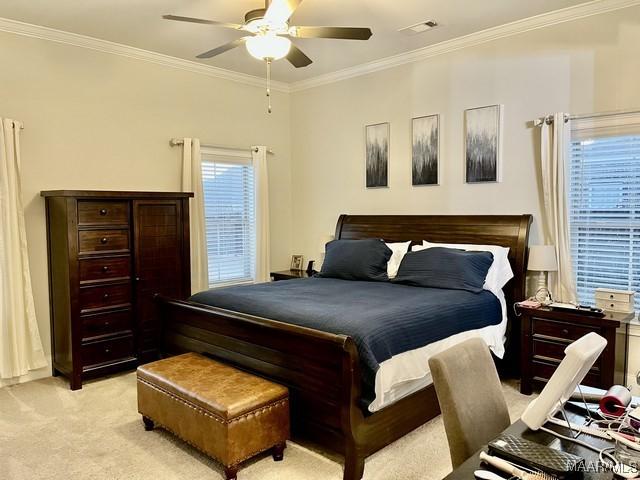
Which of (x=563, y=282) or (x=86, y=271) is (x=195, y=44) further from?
(x=563, y=282)

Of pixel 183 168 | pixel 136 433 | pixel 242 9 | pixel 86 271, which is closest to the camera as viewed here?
pixel 136 433

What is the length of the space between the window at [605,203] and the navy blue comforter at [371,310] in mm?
863

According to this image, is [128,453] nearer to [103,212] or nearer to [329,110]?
[103,212]

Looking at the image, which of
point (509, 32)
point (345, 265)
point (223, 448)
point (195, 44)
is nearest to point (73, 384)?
point (223, 448)

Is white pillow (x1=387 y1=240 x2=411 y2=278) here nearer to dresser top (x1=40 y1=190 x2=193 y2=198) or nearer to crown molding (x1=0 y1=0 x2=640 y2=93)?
crown molding (x1=0 y1=0 x2=640 y2=93)

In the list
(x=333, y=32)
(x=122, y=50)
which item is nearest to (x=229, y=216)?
(x=122, y=50)

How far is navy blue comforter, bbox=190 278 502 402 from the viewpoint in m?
2.71

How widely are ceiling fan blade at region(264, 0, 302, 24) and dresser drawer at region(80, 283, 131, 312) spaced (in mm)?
2618

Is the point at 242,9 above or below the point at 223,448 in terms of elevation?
above

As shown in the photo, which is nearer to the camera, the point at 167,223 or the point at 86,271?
the point at 86,271

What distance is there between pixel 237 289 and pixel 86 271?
1.30 m

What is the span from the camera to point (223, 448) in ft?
8.45

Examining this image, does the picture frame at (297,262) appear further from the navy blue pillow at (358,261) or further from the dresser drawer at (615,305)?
the dresser drawer at (615,305)

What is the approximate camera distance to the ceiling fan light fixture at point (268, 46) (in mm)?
3119
